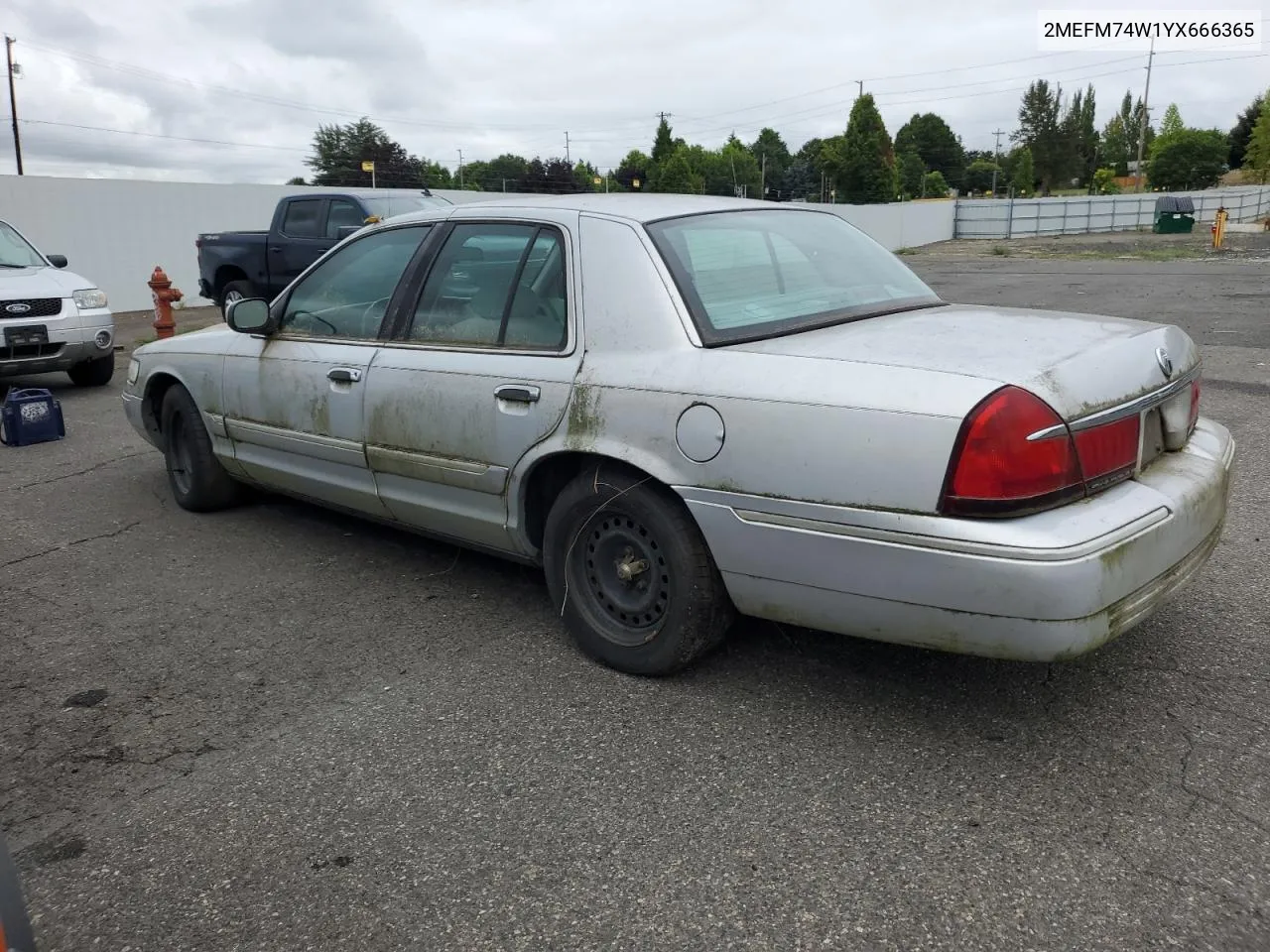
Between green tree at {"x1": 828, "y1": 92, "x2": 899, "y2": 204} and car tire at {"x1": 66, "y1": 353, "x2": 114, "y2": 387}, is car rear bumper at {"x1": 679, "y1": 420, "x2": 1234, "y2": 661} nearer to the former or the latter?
car tire at {"x1": 66, "y1": 353, "x2": 114, "y2": 387}

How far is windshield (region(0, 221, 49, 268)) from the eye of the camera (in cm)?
995

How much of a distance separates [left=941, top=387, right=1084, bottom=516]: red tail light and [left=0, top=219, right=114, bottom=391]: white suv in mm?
8940

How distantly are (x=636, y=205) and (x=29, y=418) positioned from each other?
5669mm

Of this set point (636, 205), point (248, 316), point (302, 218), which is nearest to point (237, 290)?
point (302, 218)

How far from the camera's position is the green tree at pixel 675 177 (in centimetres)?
6012

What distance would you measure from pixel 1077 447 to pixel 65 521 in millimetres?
5019

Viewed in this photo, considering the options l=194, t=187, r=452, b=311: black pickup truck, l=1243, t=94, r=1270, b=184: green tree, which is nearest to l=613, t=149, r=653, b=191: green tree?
l=1243, t=94, r=1270, b=184: green tree

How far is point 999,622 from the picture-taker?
2.66m

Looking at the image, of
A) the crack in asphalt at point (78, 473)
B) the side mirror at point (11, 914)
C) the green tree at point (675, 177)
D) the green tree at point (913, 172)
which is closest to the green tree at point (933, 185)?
the green tree at point (913, 172)

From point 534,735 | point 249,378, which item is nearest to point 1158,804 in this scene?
point 534,735

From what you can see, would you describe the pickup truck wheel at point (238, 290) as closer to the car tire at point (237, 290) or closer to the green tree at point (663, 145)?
the car tire at point (237, 290)

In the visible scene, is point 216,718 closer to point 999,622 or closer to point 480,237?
point 480,237

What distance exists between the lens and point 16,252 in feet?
33.3

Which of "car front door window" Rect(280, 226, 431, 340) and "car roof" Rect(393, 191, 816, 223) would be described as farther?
"car front door window" Rect(280, 226, 431, 340)
